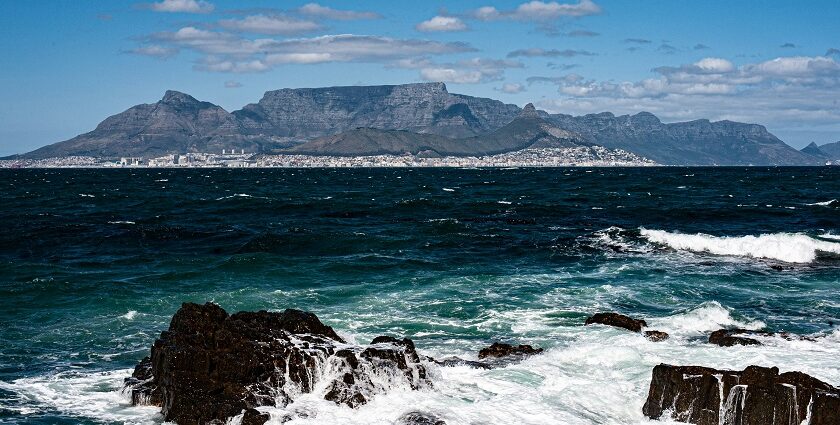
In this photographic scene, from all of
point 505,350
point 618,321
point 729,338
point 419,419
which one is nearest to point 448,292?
point 618,321

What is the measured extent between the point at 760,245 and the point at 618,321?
22220 millimetres

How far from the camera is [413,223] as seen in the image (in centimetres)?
5791

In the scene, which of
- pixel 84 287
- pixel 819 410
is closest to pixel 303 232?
pixel 84 287

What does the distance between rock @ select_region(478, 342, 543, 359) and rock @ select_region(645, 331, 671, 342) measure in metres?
A: 3.80

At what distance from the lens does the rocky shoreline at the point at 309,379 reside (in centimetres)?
1523

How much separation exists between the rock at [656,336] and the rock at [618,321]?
29.8 inches

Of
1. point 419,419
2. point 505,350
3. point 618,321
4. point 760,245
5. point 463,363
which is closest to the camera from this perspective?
point 419,419

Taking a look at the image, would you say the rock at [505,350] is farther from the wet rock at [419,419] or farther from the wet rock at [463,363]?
the wet rock at [419,419]

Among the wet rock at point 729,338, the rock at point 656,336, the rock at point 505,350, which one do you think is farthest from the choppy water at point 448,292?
the rock at point 505,350

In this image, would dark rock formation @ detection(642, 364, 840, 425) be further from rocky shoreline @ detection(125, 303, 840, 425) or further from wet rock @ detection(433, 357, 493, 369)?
wet rock @ detection(433, 357, 493, 369)

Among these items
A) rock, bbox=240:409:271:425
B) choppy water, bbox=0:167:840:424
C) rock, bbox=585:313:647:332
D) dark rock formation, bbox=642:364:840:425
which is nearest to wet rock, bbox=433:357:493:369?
choppy water, bbox=0:167:840:424

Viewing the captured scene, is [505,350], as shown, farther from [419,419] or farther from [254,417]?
[254,417]

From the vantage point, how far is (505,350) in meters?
21.0

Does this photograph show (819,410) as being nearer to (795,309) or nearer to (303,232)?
(795,309)
